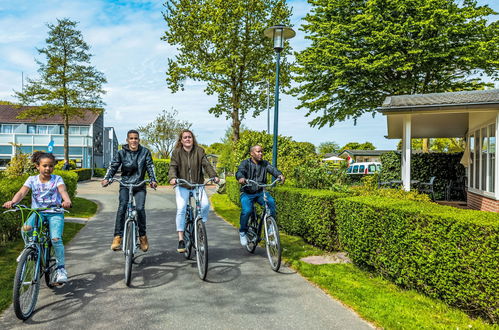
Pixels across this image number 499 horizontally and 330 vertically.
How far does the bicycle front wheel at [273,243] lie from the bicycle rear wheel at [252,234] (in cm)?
61

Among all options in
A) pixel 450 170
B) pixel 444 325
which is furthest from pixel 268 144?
pixel 444 325

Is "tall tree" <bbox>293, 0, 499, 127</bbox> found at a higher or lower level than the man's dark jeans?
higher

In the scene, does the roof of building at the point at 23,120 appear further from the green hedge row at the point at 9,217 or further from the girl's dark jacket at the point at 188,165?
the girl's dark jacket at the point at 188,165

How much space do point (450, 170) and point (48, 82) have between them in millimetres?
34992

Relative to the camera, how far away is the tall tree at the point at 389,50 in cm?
2042

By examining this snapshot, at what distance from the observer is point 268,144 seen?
58.3 feet

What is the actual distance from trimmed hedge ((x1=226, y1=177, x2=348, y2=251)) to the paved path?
116 cm

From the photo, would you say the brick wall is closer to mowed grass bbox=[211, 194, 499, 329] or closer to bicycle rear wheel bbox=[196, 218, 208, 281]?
mowed grass bbox=[211, 194, 499, 329]

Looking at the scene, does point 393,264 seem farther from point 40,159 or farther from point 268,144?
point 268,144

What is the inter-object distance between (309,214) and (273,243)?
1709 millimetres

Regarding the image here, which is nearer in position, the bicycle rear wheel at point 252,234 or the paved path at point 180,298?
the paved path at point 180,298

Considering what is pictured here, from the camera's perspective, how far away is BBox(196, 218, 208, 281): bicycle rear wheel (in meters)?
4.95

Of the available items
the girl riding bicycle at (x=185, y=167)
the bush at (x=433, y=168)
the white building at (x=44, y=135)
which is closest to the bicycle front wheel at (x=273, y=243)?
the girl riding bicycle at (x=185, y=167)

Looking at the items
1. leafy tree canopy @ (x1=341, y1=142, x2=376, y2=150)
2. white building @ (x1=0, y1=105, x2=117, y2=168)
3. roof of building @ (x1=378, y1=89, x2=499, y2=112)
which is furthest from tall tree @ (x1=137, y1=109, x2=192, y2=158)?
leafy tree canopy @ (x1=341, y1=142, x2=376, y2=150)
